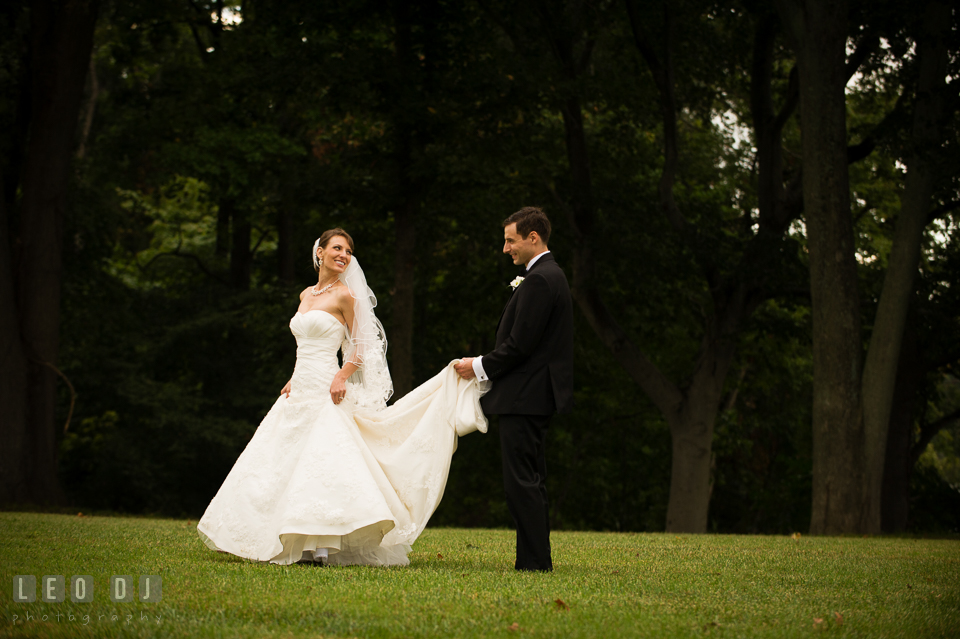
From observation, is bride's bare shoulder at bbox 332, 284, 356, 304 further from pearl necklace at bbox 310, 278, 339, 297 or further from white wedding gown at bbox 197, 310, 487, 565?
white wedding gown at bbox 197, 310, 487, 565

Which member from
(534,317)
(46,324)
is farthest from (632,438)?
(534,317)

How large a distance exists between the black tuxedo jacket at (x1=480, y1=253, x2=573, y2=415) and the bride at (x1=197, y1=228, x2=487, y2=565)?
1.09ft

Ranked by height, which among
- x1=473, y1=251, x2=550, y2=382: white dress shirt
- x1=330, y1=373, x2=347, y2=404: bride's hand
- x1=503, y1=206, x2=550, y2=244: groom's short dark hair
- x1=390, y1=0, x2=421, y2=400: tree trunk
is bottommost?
x1=330, y1=373, x2=347, y2=404: bride's hand

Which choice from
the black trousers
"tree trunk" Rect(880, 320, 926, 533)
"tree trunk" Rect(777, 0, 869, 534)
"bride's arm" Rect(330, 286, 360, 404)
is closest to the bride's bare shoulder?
"bride's arm" Rect(330, 286, 360, 404)

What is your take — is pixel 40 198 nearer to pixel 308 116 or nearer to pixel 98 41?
pixel 308 116

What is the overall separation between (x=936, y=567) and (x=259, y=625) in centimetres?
585

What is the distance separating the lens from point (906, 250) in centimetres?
1467

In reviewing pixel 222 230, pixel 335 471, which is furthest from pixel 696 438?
pixel 222 230

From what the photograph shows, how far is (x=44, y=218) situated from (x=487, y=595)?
47.3 feet

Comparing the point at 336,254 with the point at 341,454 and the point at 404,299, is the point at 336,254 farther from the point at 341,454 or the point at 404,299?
the point at 404,299

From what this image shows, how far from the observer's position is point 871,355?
14.5 meters

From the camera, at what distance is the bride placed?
6027 mm

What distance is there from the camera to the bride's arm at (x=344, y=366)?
21.4 feet

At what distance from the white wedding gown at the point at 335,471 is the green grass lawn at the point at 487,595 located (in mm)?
263
